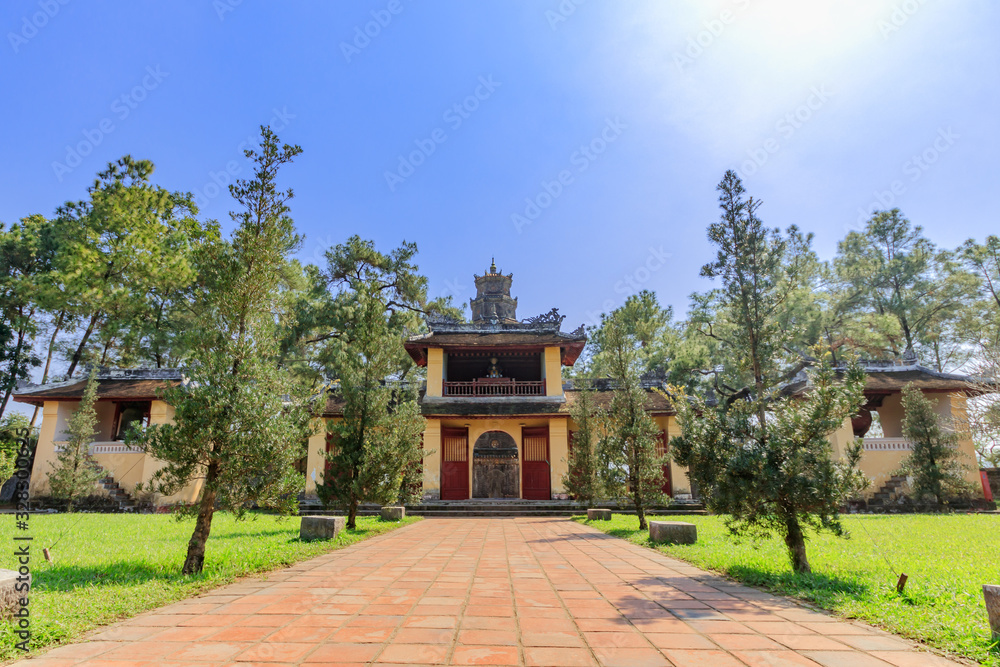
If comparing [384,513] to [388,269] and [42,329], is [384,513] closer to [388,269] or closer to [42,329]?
[388,269]

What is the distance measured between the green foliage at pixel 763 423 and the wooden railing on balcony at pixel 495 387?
42.6 ft

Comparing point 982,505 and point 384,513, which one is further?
point 982,505

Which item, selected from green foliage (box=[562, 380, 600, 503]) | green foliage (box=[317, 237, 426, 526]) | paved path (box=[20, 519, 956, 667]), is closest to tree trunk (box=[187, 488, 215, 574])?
paved path (box=[20, 519, 956, 667])

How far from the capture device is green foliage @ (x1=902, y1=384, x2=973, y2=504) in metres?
15.2

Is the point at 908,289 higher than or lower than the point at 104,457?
higher

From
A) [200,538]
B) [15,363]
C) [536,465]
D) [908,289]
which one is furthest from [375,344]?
[908,289]

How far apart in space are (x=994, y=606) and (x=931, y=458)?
15667 millimetres

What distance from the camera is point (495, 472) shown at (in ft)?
64.7

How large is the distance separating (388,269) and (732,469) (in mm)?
24430

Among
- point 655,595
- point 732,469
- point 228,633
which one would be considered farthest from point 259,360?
point 732,469

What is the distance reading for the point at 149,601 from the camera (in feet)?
14.5

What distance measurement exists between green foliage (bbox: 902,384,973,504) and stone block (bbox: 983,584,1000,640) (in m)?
15.4

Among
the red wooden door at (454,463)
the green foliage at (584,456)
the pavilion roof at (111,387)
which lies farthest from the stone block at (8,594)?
the pavilion roof at (111,387)

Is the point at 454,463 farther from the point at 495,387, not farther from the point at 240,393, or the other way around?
the point at 240,393
